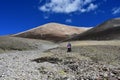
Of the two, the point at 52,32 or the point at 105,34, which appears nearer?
the point at 105,34

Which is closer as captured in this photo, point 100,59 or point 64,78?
point 64,78

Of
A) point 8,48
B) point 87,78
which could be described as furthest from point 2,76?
point 8,48

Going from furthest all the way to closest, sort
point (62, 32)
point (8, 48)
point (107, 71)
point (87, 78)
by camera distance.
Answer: point (62, 32), point (8, 48), point (107, 71), point (87, 78)

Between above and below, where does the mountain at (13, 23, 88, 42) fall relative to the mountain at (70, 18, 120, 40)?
above

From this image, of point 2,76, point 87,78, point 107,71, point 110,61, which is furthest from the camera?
point 110,61

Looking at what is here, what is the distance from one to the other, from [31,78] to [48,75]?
221 centimetres

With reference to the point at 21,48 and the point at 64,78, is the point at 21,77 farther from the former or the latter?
the point at 21,48

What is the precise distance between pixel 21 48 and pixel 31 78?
38.8 meters

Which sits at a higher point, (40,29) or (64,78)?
(40,29)

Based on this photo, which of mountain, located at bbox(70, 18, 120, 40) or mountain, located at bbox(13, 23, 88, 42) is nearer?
mountain, located at bbox(70, 18, 120, 40)

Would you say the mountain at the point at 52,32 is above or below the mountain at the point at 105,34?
above

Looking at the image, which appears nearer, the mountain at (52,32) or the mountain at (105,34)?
the mountain at (105,34)

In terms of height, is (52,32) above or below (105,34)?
above

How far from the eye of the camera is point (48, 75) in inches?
781
